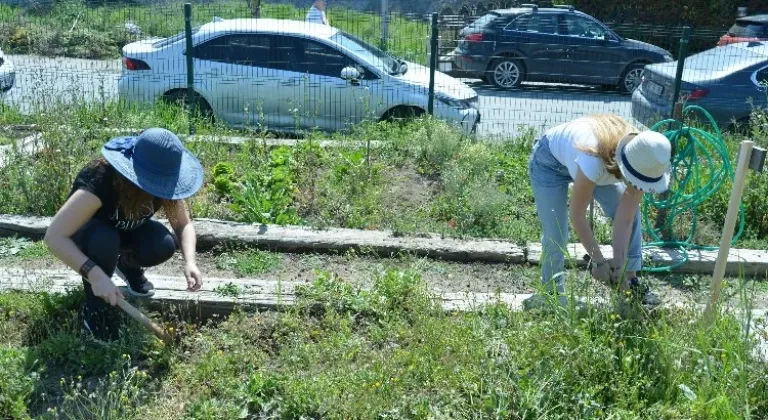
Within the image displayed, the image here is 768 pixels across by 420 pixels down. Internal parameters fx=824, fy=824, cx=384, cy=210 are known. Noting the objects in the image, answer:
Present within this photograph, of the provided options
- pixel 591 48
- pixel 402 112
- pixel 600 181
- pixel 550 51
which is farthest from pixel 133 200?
pixel 591 48

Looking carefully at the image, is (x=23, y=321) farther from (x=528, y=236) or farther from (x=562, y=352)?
(x=528, y=236)

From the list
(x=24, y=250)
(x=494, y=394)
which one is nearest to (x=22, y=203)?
(x=24, y=250)

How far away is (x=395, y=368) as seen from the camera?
12.9 ft

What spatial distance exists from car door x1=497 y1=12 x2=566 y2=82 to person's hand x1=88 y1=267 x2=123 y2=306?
335 inches

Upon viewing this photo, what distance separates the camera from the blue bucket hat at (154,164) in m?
3.85

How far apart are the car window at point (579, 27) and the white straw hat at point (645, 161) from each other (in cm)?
1089

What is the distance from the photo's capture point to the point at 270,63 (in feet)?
31.0

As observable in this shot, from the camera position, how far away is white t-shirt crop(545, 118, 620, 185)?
3.94 meters

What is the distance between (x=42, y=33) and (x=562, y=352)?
35.5ft

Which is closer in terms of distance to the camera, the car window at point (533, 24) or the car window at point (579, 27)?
the car window at point (533, 24)

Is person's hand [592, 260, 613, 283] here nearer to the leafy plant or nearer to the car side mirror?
the leafy plant

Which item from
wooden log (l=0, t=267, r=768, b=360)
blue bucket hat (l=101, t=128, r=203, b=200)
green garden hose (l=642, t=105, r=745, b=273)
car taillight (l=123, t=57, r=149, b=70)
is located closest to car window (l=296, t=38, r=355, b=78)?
car taillight (l=123, t=57, r=149, b=70)

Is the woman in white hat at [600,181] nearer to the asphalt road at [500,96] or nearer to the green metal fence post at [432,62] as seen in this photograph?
the green metal fence post at [432,62]

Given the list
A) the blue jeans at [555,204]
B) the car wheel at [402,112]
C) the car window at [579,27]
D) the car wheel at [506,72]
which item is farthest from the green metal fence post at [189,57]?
the car window at [579,27]
